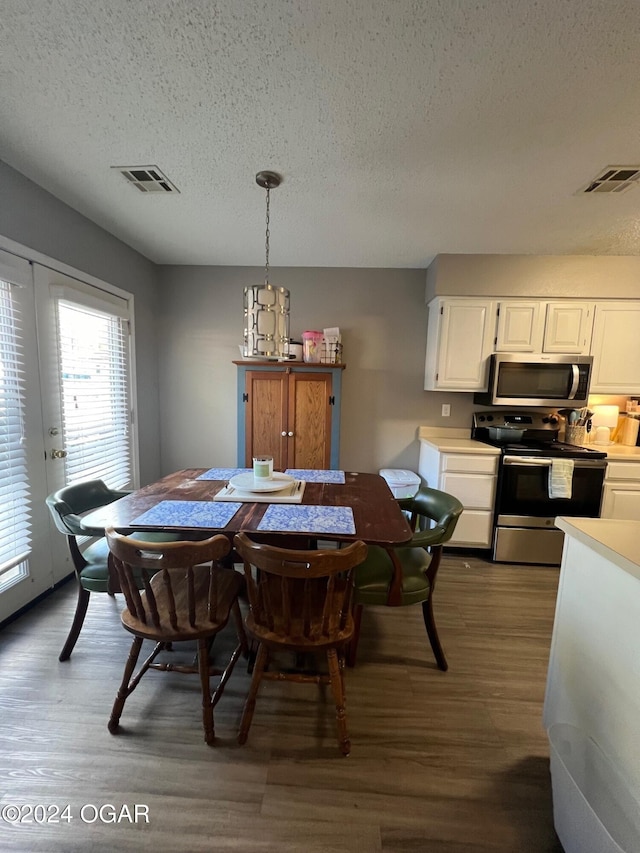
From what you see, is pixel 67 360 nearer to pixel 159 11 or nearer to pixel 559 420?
pixel 159 11

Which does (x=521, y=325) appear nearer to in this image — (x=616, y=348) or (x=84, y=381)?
(x=616, y=348)

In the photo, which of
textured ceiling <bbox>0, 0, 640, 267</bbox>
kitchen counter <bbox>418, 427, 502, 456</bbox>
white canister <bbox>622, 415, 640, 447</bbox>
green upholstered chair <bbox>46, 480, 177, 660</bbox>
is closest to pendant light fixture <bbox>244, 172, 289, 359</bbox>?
textured ceiling <bbox>0, 0, 640, 267</bbox>

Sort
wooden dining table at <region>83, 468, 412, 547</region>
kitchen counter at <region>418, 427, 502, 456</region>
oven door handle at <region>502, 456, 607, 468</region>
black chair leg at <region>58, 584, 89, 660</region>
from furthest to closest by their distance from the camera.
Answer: kitchen counter at <region>418, 427, 502, 456</region>, oven door handle at <region>502, 456, 607, 468</region>, black chair leg at <region>58, 584, 89, 660</region>, wooden dining table at <region>83, 468, 412, 547</region>

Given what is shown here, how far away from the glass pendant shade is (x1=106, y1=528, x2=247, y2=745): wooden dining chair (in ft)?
3.31

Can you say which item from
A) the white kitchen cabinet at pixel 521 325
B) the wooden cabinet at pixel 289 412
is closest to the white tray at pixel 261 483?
the wooden cabinet at pixel 289 412

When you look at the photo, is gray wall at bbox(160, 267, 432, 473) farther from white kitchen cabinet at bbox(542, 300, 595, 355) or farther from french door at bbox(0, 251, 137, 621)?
white kitchen cabinet at bbox(542, 300, 595, 355)

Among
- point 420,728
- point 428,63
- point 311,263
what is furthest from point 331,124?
point 420,728

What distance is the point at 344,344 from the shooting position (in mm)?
3547

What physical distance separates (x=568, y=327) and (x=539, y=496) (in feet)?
4.86

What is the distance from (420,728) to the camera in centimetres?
145

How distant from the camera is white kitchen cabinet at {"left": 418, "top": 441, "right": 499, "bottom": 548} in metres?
2.87

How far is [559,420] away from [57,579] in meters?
4.29

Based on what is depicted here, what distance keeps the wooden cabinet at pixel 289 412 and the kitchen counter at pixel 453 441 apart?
0.92m

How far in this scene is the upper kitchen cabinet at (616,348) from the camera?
298 cm
